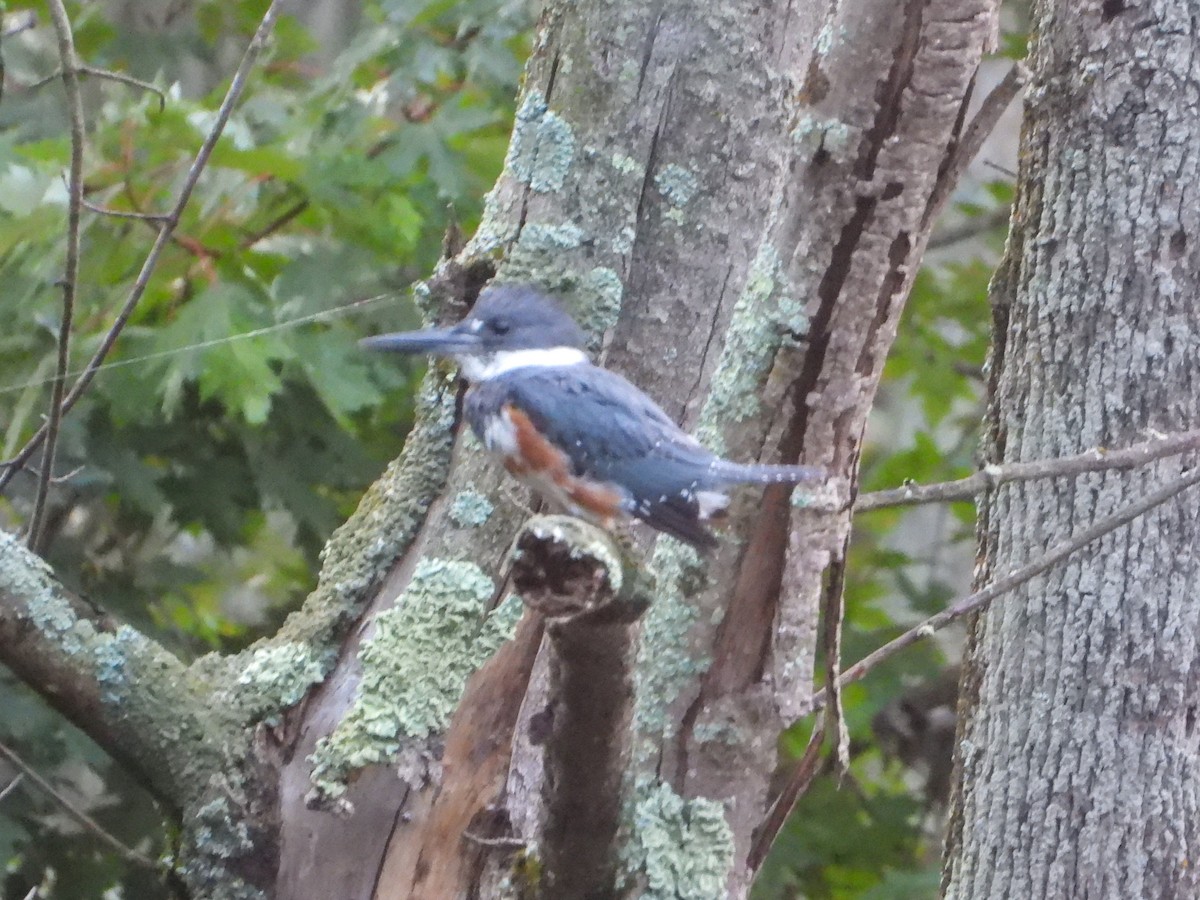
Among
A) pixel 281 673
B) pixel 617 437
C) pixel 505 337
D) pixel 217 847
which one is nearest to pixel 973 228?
pixel 505 337

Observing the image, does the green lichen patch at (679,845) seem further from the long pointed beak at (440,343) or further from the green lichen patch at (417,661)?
the long pointed beak at (440,343)

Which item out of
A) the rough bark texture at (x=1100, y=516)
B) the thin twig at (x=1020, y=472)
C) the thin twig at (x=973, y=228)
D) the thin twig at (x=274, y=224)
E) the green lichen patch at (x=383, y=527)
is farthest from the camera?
the thin twig at (x=973, y=228)

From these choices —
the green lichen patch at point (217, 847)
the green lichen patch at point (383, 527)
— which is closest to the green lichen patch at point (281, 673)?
the green lichen patch at point (383, 527)

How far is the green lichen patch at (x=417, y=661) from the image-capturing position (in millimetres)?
1840

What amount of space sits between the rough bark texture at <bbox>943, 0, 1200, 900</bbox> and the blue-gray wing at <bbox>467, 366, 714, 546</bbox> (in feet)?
3.75

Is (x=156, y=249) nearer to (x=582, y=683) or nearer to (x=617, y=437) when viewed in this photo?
(x=617, y=437)

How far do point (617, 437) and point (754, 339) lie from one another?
252mm

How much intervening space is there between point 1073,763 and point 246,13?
2756mm

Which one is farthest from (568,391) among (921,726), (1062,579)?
(921,726)

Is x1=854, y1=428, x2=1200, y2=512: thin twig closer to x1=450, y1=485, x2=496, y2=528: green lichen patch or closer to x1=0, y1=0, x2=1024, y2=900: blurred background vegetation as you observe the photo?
x1=450, y1=485, x2=496, y2=528: green lichen patch

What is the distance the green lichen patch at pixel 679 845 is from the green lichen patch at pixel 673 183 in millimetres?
1014

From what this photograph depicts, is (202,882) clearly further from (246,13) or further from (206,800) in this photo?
(246,13)

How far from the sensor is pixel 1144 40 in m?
2.53

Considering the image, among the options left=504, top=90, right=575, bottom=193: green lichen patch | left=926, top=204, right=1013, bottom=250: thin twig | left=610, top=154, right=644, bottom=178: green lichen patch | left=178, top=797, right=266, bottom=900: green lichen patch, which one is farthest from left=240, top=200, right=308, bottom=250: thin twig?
left=926, top=204, right=1013, bottom=250: thin twig
